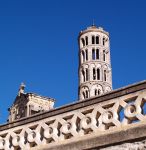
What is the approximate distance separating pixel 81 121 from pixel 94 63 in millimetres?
74164

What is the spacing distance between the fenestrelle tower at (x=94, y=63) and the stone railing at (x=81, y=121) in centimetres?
6857

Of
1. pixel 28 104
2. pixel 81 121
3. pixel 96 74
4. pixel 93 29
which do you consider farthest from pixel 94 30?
pixel 81 121

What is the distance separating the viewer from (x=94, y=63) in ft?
268

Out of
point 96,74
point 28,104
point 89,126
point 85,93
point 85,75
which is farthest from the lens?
point 85,75

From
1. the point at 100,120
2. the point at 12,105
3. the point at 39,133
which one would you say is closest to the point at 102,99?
the point at 100,120

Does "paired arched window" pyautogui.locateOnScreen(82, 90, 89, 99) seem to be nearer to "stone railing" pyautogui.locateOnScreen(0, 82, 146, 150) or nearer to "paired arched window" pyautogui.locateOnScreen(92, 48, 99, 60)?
A: "paired arched window" pyautogui.locateOnScreen(92, 48, 99, 60)

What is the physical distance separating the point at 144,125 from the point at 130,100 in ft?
→ 2.35

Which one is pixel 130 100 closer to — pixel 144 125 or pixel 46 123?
pixel 144 125

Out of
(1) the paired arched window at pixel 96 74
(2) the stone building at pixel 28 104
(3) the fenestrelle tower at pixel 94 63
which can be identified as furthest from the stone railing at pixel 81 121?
(1) the paired arched window at pixel 96 74

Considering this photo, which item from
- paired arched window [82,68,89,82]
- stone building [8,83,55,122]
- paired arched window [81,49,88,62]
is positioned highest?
paired arched window [81,49,88,62]

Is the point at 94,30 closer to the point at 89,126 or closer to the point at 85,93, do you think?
the point at 85,93

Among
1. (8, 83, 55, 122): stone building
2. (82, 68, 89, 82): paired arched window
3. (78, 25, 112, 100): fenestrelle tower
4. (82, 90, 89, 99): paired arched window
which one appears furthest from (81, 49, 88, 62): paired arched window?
(8, 83, 55, 122): stone building

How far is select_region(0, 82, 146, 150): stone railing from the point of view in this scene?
7250 millimetres

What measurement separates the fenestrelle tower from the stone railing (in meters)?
68.6
